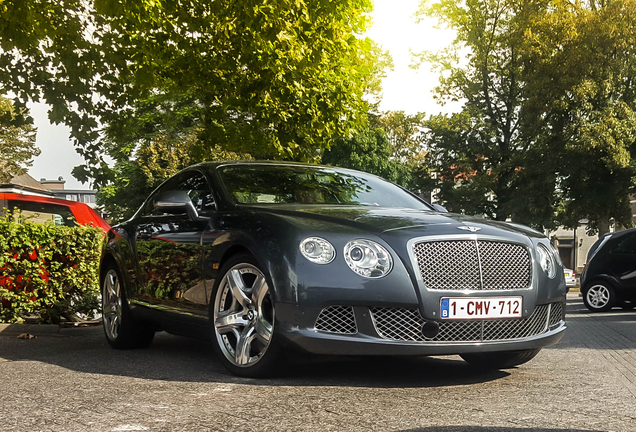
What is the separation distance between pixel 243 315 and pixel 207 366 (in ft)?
2.60

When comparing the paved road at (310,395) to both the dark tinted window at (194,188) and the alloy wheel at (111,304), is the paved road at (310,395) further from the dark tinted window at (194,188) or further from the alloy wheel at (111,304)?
the dark tinted window at (194,188)

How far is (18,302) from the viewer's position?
930cm

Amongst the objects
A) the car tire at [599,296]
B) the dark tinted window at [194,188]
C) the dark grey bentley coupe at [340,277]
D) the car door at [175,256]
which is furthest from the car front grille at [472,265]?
the car tire at [599,296]

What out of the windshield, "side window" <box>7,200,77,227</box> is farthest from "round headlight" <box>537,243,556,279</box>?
"side window" <box>7,200,77,227</box>

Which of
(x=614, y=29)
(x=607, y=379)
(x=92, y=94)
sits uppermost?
(x=614, y=29)

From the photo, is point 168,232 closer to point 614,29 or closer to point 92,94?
point 92,94

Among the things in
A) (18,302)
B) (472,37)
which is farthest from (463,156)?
(18,302)

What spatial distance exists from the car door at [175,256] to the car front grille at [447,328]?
140cm

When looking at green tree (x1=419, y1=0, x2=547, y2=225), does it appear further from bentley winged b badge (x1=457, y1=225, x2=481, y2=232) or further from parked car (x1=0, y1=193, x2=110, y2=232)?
bentley winged b badge (x1=457, y1=225, x2=481, y2=232)

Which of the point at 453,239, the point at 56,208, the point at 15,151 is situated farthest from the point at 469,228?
the point at 15,151

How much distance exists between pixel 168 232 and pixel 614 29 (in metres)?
30.8

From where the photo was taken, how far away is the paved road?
13.1ft

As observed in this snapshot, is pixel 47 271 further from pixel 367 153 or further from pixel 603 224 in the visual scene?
pixel 367 153

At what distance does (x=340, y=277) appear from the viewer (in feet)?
16.6
